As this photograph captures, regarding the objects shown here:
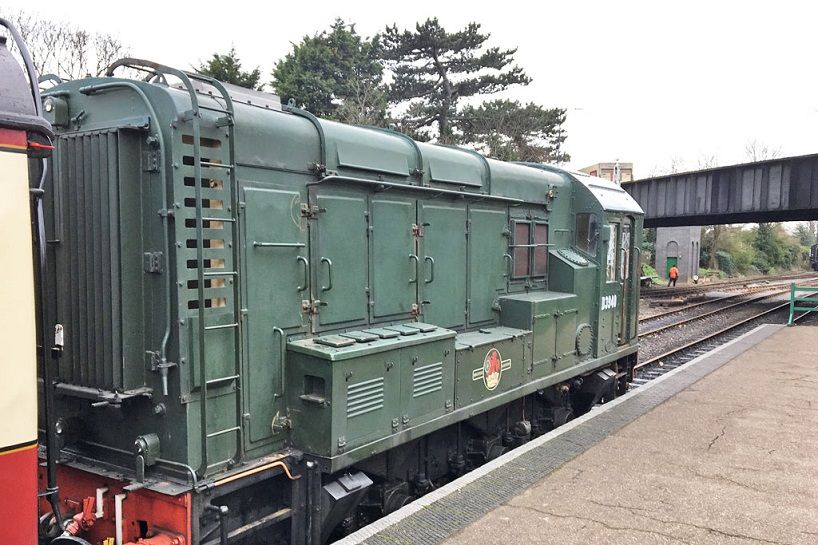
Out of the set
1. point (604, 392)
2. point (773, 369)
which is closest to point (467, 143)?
point (773, 369)

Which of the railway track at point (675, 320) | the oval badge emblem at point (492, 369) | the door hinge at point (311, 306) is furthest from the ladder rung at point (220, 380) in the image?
the railway track at point (675, 320)

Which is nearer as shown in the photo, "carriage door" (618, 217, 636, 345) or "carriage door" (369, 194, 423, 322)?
"carriage door" (369, 194, 423, 322)

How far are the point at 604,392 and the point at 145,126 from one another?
7370 mm

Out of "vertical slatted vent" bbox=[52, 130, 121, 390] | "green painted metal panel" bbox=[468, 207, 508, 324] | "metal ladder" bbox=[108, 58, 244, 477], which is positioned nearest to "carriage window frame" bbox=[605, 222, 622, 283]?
"green painted metal panel" bbox=[468, 207, 508, 324]

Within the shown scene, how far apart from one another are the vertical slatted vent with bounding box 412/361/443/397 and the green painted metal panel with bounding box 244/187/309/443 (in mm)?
1131

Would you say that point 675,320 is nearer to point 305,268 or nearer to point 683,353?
point 683,353

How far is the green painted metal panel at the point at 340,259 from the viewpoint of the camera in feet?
15.6

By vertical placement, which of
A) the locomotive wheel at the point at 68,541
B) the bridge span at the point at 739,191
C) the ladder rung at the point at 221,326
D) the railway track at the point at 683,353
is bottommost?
the railway track at the point at 683,353

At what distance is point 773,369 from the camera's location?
1139cm

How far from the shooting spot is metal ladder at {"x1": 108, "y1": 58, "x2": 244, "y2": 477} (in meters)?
3.65

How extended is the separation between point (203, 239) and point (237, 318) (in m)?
0.59

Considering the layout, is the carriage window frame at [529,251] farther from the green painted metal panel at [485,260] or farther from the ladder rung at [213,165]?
the ladder rung at [213,165]

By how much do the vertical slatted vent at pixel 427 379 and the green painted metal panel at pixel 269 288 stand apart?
113cm

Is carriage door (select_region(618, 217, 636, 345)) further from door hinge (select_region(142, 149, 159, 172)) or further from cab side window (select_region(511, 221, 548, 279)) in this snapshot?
door hinge (select_region(142, 149, 159, 172))
